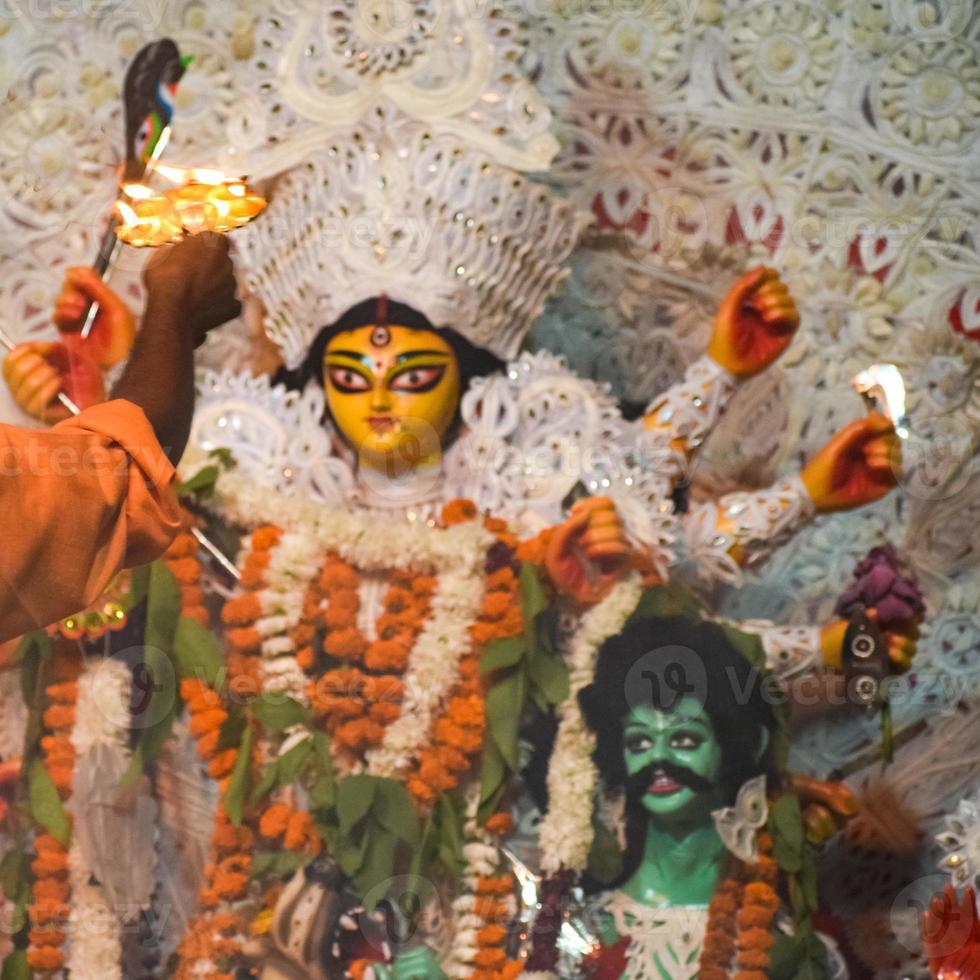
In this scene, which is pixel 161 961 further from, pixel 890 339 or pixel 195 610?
pixel 890 339

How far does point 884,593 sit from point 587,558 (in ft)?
2.19

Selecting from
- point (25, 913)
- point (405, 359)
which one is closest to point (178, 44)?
point (405, 359)

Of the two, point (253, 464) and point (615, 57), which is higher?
point (615, 57)

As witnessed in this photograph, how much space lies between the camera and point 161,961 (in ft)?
12.2

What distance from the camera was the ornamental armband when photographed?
382cm

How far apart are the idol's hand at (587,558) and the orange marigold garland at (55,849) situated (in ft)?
3.64

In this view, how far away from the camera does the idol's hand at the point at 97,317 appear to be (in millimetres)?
4039

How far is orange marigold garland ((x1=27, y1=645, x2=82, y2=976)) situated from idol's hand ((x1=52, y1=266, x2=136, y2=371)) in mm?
727

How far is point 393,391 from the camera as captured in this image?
3.94 m

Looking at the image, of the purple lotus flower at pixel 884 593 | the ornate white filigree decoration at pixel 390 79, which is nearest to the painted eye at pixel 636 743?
the purple lotus flower at pixel 884 593

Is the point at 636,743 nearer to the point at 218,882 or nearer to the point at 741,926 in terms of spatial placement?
the point at 741,926

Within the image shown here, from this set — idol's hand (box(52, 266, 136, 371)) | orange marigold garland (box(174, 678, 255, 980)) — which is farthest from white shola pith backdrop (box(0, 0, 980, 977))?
orange marigold garland (box(174, 678, 255, 980))

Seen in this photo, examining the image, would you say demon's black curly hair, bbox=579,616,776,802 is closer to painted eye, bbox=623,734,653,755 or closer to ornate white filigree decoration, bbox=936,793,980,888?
painted eye, bbox=623,734,653,755

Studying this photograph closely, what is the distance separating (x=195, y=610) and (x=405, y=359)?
752 mm
